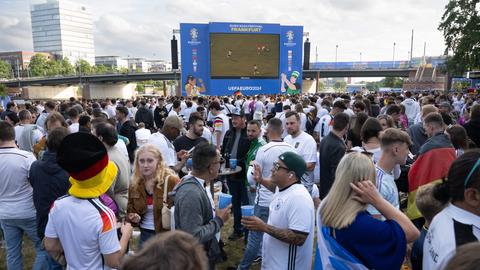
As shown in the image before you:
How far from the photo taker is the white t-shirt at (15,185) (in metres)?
3.51

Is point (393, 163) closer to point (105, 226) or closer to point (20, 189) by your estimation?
point (105, 226)

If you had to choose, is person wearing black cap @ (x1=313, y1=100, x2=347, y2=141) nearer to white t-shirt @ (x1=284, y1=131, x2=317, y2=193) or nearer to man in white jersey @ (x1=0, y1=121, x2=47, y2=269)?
white t-shirt @ (x1=284, y1=131, x2=317, y2=193)

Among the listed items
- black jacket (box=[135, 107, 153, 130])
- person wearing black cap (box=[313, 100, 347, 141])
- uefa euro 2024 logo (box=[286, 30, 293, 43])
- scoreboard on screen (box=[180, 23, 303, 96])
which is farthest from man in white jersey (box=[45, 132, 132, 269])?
uefa euro 2024 logo (box=[286, 30, 293, 43])

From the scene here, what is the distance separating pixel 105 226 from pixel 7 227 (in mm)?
2368

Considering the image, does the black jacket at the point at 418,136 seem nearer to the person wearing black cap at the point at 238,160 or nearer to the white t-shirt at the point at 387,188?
the person wearing black cap at the point at 238,160

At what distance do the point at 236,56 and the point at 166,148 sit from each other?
886 inches

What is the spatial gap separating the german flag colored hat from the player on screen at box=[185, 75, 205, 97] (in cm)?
2511

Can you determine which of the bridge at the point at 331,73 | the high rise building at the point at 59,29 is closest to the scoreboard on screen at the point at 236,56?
the bridge at the point at 331,73

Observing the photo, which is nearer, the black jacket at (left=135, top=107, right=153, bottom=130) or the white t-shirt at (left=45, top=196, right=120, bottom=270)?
the white t-shirt at (left=45, top=196, right=120, bottom=270)

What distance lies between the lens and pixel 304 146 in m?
4.77

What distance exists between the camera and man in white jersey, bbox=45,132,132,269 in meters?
2.13

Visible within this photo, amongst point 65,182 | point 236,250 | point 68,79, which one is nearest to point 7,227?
point 65,182

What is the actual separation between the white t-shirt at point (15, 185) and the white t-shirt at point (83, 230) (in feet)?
5.51

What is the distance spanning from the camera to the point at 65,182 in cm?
318
